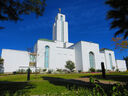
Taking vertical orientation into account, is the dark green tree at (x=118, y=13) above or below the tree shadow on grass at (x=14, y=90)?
above

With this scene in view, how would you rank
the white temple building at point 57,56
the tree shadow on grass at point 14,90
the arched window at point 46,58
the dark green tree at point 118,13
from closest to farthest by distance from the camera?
1. the tree shadow on grass at point 14,90
2. the dark green tree at point 118,13
3. the white temple building at point 57,56
4. the arched window at point 46,58

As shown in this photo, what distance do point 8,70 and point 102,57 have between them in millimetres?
56310

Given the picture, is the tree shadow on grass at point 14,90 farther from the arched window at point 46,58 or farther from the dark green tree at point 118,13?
the arched window at point 46,58

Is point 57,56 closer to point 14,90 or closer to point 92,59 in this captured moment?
point 92,59

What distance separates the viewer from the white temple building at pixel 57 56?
147ft

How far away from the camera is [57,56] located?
53812mm

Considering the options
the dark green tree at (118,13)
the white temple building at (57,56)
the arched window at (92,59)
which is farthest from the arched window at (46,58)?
the dark green tree at (118,13)

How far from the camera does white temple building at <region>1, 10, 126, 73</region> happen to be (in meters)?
44.7

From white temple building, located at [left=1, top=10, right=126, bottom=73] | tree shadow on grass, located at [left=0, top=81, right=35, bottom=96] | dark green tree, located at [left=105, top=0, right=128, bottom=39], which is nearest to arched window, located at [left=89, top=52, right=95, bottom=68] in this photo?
white temple building, located at [left=1, top=10, right=126, bottom=73]

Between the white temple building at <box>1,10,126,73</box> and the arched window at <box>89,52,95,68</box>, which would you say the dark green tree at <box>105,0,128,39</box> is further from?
the arched window at <box>89,52,95,68</box>

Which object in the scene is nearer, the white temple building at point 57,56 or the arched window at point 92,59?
the white temple building at point 57,56

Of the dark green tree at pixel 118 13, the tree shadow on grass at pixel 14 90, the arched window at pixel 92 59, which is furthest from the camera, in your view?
the arched window at pixel 92 59

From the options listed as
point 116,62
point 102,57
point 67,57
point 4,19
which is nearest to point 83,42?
point 67,57

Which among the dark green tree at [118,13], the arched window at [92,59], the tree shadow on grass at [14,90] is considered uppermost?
the dark green tree at [118,13]
